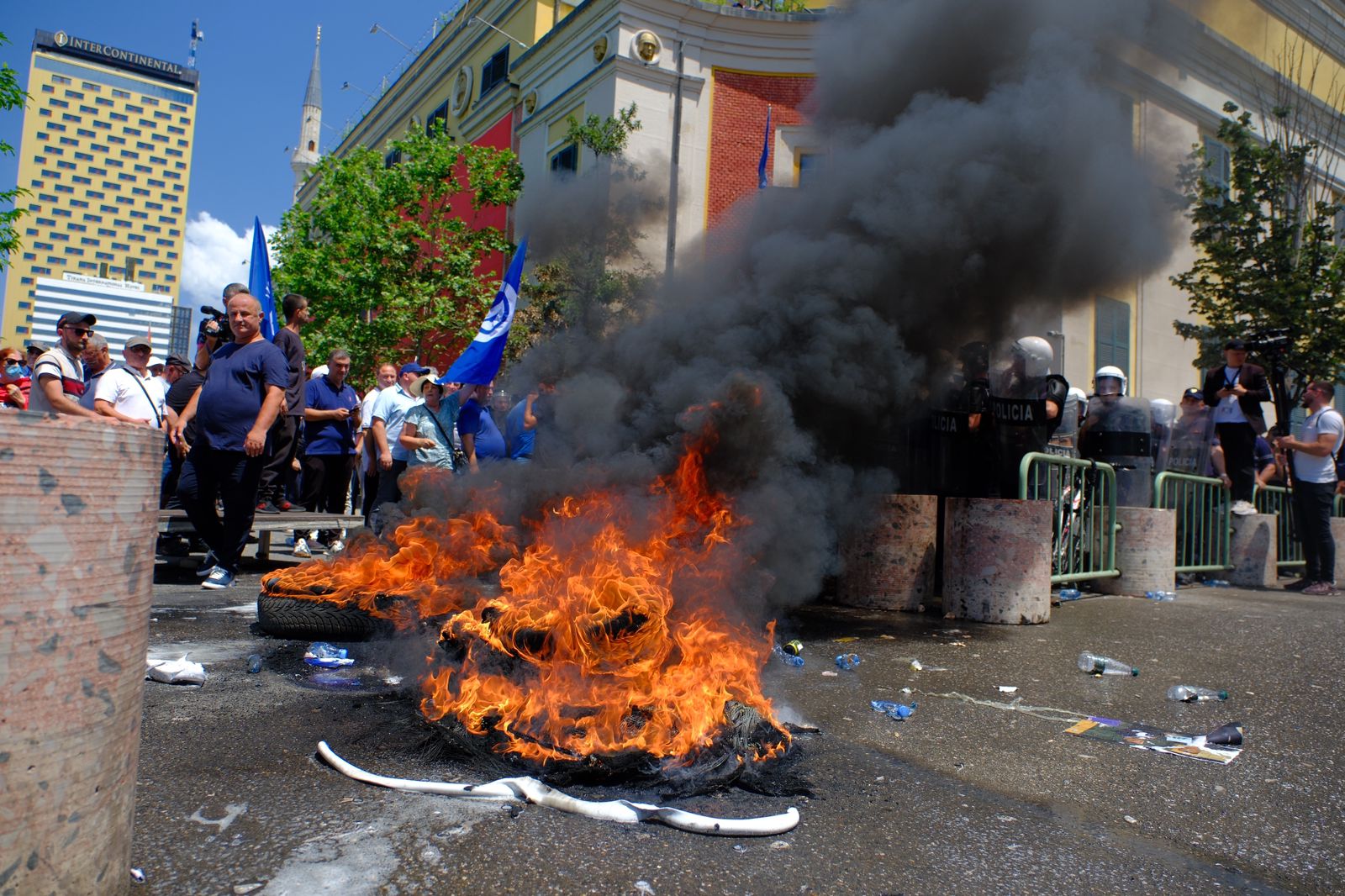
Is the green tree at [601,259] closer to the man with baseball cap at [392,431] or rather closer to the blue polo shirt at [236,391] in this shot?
the man with baseball cap at [392,431]

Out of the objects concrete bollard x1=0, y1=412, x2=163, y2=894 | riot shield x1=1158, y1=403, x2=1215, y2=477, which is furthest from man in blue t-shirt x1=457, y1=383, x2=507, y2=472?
riot shield x1=1158, y1=403, x2=1215, y2=477

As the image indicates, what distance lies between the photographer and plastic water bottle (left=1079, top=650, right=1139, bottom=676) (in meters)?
4.58

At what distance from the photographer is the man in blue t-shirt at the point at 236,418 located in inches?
229

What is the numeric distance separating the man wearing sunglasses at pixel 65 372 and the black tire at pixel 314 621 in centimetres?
221

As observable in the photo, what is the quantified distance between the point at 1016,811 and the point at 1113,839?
0.27 m

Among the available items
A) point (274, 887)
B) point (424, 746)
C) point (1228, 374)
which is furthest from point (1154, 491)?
point (274, 887)

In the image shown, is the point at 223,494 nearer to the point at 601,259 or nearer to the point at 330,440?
the point at 330,440

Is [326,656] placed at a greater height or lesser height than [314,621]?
lesser

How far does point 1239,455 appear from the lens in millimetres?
9000

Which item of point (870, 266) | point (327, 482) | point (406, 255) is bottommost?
point (327, 482)

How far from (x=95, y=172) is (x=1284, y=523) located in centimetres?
22162

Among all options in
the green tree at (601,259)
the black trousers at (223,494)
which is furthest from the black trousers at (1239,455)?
the black trousers at (223,494)

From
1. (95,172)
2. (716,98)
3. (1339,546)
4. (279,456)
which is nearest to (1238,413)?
(1339,546)

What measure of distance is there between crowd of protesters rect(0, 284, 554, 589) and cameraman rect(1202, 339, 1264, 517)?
7294 mm
